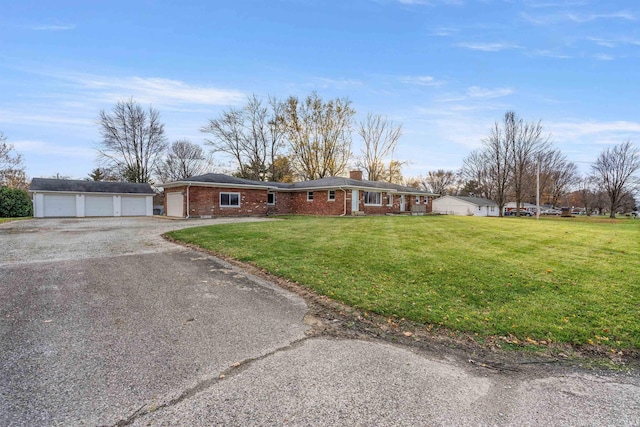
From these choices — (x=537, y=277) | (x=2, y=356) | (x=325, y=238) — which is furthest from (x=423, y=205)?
(x=2, y=356)

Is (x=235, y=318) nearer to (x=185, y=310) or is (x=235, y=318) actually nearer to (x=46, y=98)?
(x=185, y=310)

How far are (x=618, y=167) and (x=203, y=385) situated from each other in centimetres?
5429

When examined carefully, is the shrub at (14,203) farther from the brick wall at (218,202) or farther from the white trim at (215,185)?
the white trim at (215,185)

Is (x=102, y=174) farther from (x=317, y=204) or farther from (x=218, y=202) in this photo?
(x=317, y=204)

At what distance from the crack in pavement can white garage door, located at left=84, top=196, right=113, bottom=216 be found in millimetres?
29451

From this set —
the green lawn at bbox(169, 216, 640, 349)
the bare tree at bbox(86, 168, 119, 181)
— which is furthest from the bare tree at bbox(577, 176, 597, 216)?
the bare tree at bbox(86, 168, 119, 181)

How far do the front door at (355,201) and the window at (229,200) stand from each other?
904 cm

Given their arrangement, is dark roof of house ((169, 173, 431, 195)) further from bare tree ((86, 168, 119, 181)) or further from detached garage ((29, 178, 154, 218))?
bare tree ((86, 168, 119, 181))

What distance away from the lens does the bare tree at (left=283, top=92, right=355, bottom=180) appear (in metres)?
36.5

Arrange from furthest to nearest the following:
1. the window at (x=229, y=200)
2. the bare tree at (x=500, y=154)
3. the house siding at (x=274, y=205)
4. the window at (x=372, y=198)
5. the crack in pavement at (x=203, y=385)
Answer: the bare tree at (x=500, y=154), the window at (x=372, y=198), the window at (x=229, y=200), the house siding at (x=274, y=205), the crack in pavement at (x=203, y=385)

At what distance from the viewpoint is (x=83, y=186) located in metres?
25.5

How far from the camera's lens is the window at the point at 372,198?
85.3 feet

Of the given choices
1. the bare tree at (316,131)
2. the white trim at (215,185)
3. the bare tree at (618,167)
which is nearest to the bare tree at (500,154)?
the bare tree at (618,167)

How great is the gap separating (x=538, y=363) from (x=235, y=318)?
3565 millimetres
